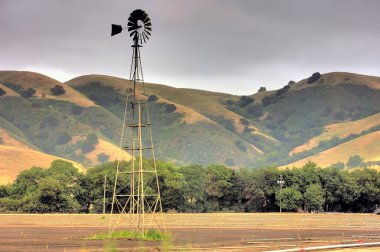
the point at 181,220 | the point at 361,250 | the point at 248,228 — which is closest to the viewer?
the point at 361,250

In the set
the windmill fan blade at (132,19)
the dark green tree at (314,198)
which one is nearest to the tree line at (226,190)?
the dark green tree at (314,198)

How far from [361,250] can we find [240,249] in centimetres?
1158

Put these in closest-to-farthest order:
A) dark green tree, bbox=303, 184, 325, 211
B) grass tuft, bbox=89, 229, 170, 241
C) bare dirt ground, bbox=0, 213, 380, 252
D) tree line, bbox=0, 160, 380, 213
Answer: bare dirt ground, bbox=0, 213, 380, 252 → grass tuft, bbox=89, 229, 170, 241 → tree line, bbox=0, 160, 380, 213 → dark green tree, bbox=303, 184, 325, 211

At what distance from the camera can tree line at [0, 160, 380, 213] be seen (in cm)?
14600

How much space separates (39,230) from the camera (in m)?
91.2

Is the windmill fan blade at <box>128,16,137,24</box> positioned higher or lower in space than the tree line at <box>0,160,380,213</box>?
higher

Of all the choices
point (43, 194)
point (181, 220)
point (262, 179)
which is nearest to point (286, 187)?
point (262, 179)

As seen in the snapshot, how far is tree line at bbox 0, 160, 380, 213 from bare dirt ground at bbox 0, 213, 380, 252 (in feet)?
74.9

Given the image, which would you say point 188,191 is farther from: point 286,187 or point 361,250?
point 361,250

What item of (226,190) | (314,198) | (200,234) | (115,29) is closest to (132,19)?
(115,29)

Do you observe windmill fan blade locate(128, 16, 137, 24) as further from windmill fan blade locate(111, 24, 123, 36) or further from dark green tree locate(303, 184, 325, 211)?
dark green tree locate(303, 184, 325, 211)

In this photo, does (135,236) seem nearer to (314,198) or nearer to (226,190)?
(314,198)

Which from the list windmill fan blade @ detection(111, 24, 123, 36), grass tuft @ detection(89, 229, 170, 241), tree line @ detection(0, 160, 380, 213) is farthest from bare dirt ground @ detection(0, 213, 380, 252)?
windmill fan blade @ detection(111, 24, 123, 36)

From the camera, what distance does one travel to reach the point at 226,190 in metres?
158
